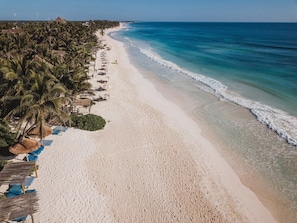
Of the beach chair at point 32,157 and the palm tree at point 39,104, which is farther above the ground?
the palm tree at point 39,104

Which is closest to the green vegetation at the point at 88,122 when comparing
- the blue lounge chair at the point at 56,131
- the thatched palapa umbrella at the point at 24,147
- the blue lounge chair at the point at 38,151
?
the blue lounge chair at the point at 56,131

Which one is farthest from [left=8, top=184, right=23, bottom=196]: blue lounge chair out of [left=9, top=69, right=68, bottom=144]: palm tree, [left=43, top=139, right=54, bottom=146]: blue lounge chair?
[left=43, top=139, right=54, bottom=146]: blue lounge chair

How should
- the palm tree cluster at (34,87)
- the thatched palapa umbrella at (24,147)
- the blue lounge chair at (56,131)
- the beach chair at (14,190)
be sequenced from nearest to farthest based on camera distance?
the beach chair at (14,190) → the palm tree cluster at (34,87) → the thatched palapa umbrella at (24,147) → the blue lounge chair at (56,131)

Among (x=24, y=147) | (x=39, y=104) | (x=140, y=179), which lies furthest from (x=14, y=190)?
(x=140, y=179)

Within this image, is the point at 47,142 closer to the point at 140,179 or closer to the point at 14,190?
the point at 14,190

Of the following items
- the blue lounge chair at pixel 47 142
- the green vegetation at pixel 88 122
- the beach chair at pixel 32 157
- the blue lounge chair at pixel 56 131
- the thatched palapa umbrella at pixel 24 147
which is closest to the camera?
the thatched palapa umbrella at pixel 24 147

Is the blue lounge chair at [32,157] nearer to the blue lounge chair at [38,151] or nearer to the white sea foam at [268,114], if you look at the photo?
the blue lounge chair at [38,151]

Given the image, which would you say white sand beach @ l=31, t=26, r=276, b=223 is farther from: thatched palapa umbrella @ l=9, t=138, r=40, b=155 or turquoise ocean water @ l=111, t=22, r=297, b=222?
turquoise ocean water @ l=111, t=22, r=297, b=222

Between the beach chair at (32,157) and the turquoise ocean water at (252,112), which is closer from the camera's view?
the beach chair at (32,157)
